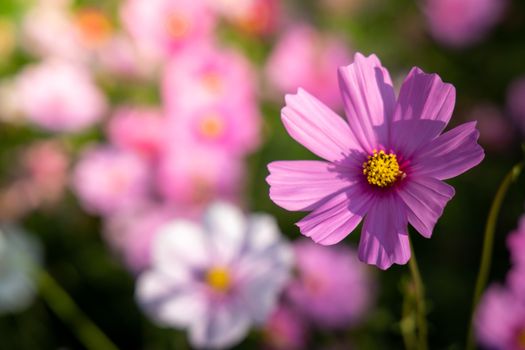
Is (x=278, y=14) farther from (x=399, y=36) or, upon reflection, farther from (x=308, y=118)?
(x=308, y=118)

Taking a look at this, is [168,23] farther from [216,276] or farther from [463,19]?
[463,19]

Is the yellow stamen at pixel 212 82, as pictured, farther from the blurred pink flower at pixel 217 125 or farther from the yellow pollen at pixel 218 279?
the yellow pollen at pixel 218 279

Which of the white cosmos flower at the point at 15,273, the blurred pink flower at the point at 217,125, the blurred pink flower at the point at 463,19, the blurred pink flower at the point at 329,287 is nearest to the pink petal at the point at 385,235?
the blurred pink flower at the point at 329,287

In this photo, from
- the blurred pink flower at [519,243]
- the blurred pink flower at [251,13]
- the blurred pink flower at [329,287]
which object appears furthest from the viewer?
the blurred pink flower at [251,13]

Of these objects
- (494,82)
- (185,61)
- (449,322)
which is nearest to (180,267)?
(185,61)

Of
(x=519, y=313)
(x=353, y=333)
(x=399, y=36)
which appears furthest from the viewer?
(x=399, y=36)

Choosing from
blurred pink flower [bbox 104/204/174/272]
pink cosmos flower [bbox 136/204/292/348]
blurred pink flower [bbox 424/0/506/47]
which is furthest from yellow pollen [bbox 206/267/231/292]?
blurred pink flower [bbox 424/0/506/47]

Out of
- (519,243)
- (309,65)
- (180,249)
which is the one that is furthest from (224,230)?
(309,65)

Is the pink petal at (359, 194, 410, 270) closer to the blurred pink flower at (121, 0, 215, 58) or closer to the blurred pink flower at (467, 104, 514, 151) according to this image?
the blurred pink flower at (121, 0, 215, 58)
